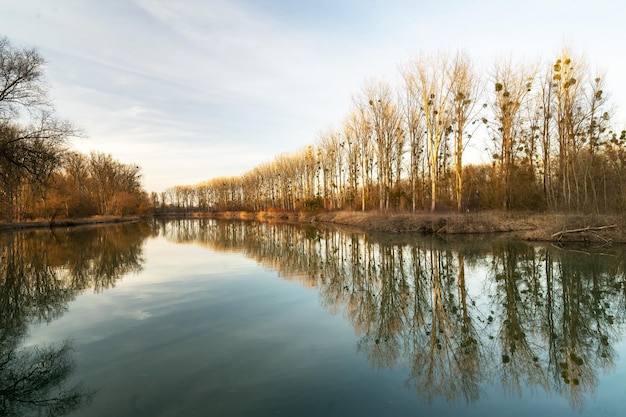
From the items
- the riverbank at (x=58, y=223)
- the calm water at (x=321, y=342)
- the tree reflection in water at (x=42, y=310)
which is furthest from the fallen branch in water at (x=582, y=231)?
the riverbank at (x=58, y=223)

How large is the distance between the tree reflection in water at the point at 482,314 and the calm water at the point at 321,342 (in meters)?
0.03

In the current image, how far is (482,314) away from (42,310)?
883cm

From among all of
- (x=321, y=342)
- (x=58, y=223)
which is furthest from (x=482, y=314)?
(x=58, y=223)

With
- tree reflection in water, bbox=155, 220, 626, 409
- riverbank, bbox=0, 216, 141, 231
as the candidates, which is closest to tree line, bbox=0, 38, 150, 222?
riverbank, bbox=0, 216, 141, 231

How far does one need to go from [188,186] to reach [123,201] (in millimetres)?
64717

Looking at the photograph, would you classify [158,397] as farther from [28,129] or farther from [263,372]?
[28,129]

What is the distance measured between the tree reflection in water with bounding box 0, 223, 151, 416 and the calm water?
34 millimetres

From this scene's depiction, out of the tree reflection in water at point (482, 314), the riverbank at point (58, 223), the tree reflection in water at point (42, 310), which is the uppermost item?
the riverbank at point (58, 223)

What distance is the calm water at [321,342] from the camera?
3.79 meters

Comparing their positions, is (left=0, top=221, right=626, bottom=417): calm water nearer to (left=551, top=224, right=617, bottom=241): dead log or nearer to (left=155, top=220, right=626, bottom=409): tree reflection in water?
(left=155, top=220, right=626, bottom=409): tree reflection in water

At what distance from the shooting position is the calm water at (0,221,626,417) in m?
3.79

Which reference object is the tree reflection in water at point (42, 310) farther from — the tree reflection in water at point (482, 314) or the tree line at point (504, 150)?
the tree line at point (504, 150)

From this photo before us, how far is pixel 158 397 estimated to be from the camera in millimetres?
3822

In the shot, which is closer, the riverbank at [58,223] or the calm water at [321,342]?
the calm water at [321,342]
